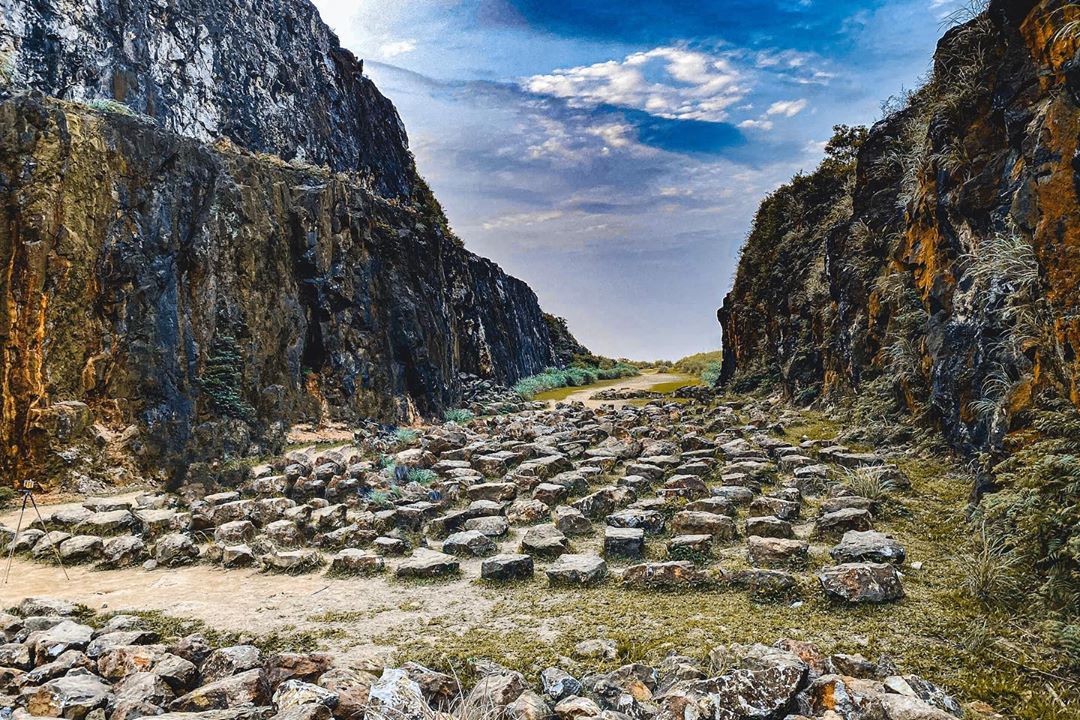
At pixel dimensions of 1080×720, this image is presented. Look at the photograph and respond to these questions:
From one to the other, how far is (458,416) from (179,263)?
1058cm

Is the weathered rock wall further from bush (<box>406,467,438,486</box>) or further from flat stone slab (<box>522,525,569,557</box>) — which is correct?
flat stone slab (<box>522,525,569,557</box>)

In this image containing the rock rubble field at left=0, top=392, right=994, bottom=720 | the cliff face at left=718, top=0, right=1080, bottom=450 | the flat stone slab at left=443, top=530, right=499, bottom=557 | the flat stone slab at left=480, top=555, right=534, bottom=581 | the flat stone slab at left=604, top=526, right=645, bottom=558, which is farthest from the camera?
the flat stone slab at left=443, top=530, right=499, bottom=557

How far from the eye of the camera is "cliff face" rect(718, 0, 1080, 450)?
5055 millimetres

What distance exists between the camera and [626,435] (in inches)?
522

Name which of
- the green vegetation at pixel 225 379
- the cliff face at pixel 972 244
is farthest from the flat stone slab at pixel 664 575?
the green vegetation at pixel 225 379

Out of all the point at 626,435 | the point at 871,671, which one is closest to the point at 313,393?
the point at 626,435

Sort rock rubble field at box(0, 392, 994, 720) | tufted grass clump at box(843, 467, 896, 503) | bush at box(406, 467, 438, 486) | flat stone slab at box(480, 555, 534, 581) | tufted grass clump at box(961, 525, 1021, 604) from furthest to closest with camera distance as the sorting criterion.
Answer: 1. bush at box(406, 467, 438, 486)
2. tufted grass clump at box(843, 467, 896, 503)
3. flat stone slab at box(480, 555, 534, 581)
4. tufted grass clump at box(961, 525, 1021, 604)
5. rock rubble field at box(0, 392, 994, 720)

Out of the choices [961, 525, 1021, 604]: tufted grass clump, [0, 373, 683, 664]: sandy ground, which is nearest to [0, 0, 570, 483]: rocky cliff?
[0, 373, 683, 664]: sandy ground

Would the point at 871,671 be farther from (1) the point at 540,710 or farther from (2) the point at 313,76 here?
(2) the point at 313,76

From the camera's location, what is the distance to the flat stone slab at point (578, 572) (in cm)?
523

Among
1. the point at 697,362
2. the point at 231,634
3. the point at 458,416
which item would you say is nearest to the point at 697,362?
the point at 697,362

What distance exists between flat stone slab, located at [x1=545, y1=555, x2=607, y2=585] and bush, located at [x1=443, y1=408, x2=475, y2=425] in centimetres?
1528

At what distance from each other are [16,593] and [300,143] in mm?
29422

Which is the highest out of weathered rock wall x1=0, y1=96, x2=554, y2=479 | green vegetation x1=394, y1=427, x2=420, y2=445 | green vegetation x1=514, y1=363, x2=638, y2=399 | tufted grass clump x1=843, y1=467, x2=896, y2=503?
weathered rock wall x1=0, y1=96, x2=554, y2=479
